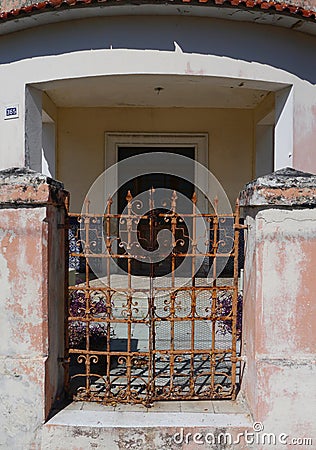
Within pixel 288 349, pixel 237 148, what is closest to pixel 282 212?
pixel 288 349

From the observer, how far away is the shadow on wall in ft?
20.9

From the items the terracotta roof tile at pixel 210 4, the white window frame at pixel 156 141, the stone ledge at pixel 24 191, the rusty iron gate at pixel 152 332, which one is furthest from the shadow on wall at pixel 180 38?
the stone ledge at pixel 24 191

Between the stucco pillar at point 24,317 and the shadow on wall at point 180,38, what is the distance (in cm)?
383

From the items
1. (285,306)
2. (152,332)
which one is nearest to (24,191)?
(152,332)

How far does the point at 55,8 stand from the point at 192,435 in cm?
512

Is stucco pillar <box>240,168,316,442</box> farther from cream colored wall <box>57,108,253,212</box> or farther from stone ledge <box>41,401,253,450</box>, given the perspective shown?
cream colored wall <box>57,108,253,212</box>

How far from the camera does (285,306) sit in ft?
10.2

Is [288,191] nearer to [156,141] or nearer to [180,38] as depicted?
[180,38]

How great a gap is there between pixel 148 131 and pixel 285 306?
23.0ft

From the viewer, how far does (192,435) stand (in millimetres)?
3111

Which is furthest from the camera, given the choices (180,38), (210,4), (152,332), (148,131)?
(148,131)

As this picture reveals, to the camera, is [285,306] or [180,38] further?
[180,38]

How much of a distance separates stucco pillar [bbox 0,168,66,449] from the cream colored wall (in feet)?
21.3

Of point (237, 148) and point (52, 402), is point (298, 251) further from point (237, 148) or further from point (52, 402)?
point (237, 148)
